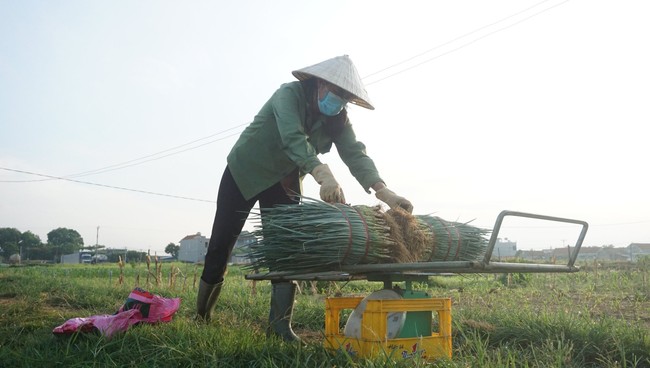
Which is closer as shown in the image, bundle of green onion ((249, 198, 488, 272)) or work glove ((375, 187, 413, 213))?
bundle of green onion ((249, 198, 488, 272))

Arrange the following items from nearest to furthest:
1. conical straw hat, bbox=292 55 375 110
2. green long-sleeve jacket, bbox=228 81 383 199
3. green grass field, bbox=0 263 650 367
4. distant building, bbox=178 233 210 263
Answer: green grass field, bbox=0 263 650 367
conical straw hat, bbox=292 55 375 110
green long-sleeve jacket, bbox=228 81 383 199
distant building, bbox=178 233 210 263

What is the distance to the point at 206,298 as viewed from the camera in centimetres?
370

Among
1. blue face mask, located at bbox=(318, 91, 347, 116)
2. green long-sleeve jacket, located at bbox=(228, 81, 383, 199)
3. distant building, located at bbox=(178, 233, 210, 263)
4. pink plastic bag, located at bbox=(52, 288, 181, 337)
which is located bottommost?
pink plastic bag, located at bbox=(52, 288, 181, 337)

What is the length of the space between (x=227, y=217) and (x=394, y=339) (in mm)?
1487

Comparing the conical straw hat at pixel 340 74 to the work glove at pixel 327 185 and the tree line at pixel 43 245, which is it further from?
the tree line at pixel 43 245

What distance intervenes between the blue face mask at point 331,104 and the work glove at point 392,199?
0.56 metres

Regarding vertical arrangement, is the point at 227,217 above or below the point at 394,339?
above

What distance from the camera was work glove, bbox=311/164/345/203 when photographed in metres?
2.77

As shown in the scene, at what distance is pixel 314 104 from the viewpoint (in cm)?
337

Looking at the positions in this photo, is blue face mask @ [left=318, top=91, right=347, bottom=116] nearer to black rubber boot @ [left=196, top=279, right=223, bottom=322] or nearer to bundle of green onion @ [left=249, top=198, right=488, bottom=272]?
bundle of green onion @ [left=249, top=198, right=488, bottom=272]

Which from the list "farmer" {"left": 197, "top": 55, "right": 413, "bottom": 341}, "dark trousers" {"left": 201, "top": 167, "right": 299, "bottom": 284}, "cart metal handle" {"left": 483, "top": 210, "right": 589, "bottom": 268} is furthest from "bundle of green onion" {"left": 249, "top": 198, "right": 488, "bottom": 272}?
"dark trousers" {"left": 201, "top": 167, "right": 299, "bottom": 284}

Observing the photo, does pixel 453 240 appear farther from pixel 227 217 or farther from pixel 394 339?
pixel 227 217

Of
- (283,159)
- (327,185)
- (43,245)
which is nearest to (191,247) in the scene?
(43,245)

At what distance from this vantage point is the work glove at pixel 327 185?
2771 millimetres
